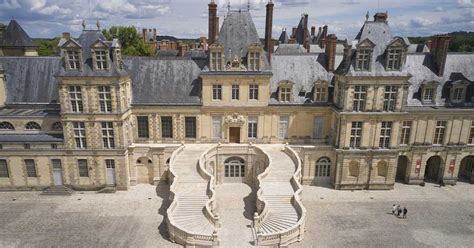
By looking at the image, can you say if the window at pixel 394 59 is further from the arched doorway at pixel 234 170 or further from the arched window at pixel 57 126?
the arched window at pixel 57 126

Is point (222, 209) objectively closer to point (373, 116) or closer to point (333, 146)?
point (333, 146)

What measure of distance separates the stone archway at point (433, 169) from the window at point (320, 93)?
13.6 metres

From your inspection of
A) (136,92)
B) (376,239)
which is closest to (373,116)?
(376,239)

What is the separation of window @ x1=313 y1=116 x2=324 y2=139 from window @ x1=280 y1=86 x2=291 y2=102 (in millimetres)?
3510

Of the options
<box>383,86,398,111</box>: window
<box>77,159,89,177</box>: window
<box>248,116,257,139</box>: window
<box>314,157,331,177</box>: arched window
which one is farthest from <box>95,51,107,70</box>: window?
<box>383,86,398,111</box>: window

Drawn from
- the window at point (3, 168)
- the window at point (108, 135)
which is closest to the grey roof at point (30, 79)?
the window at point (3, 168)

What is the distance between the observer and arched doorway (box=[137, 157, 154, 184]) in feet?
105

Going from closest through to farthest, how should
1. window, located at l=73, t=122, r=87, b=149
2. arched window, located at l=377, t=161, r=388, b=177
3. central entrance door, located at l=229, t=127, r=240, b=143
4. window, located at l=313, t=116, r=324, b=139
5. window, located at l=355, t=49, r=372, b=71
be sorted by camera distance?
window, located at l=355, t=49, r=372, b=71
window, located at l=73, t=122, r=87, b=149
arched window, located at l=377, t=161, r=388, b=177
window, located at l=313, t=116, r=324, b=139
central entrance door, located at l=229, t=127, r=240, b=143

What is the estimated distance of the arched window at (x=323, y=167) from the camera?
3241 centimetres

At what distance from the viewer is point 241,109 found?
3241cm

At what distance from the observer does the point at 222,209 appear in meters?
27.2

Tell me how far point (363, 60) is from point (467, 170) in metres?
18.4

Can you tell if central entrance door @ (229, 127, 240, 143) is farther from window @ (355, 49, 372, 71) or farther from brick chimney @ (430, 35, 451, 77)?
brick chimney @ (430, 35, 451, 77)

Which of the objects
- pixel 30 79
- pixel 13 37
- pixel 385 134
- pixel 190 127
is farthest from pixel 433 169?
pixel 13 37
